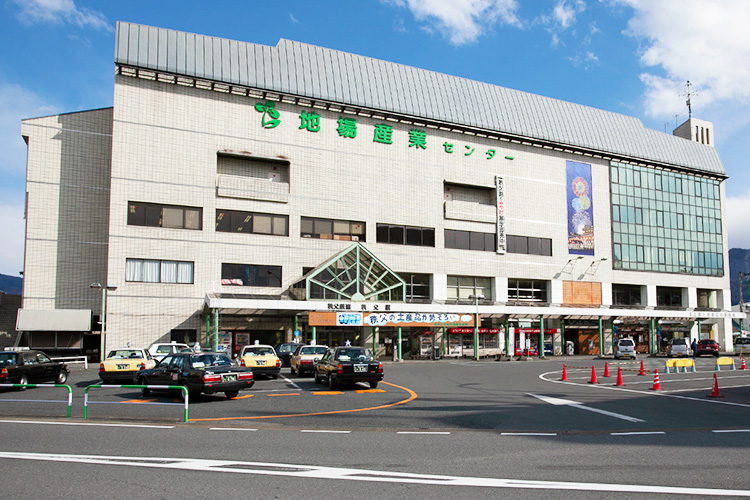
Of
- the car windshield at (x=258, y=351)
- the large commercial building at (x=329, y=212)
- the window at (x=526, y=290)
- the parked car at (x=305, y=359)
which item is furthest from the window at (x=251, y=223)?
the window at (x=526, y=290)

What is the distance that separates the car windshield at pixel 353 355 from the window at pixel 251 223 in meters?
23.2

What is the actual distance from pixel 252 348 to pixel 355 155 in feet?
81.2

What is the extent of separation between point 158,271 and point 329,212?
13265mm

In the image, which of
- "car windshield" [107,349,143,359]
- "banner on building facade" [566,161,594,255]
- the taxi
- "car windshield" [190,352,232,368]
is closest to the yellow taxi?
"car windshield" [107,349,143,359]

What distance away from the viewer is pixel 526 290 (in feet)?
179

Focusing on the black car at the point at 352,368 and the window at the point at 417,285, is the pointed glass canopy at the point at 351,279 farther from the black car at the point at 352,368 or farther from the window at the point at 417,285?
the black car at the point at 352,368

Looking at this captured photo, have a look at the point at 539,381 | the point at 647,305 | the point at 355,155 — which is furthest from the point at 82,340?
the point at 647,305

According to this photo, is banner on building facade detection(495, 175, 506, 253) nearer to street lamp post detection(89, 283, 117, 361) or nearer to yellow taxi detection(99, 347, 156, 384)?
street lamp post detection(89, 283, 117, 361)

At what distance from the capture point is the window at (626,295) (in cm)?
5944

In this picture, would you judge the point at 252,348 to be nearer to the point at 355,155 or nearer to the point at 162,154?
the point at 162,154

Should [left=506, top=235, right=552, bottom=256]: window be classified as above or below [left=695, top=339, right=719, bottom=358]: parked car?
above

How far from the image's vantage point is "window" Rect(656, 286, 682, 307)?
205 feet

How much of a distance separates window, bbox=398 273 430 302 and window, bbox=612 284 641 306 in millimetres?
21195

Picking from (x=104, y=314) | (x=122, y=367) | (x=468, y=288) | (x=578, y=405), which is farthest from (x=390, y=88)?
(x=578, y=405)
